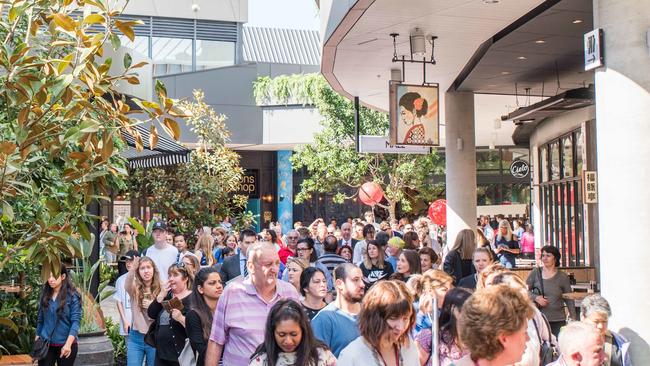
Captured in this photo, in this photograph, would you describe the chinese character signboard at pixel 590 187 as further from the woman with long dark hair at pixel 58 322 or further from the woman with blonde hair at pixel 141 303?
the woman with long dark hair at pixel 58 322

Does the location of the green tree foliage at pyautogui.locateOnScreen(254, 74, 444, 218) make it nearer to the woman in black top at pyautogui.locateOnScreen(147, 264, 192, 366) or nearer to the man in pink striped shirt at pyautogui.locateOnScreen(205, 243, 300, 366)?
the woman in black top at pyautogui.locateOnScreen(147, 264, 192, 366)

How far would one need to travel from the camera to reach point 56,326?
9258 mm

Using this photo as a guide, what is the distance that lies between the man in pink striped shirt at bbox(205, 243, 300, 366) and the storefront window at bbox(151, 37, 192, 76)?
34778 mm

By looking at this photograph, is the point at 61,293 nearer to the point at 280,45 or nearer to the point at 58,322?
the point at 58,322

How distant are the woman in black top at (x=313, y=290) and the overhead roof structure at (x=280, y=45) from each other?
119 feet

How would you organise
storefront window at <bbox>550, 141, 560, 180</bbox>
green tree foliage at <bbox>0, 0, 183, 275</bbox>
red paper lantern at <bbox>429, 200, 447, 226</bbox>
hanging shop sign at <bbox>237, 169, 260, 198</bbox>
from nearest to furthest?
green tree foliage at <bbox>0, 0, 183, 275</bbox> < storefront window at <bbox>550, 141, 560, 180</bbox> < red paper lantern at <bbox>429, 200, 447, 226</bbox> < hanging shop sign at <bbox>237, 169, 260, 198</bbox>

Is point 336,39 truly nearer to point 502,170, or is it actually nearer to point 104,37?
point 104,37

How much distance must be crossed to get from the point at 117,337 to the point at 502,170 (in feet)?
103

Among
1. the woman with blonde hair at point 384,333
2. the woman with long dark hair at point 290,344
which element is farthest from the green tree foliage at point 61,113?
the woman with blonde hair at point 384,333

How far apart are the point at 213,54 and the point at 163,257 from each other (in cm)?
2879

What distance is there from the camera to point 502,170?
4231cm

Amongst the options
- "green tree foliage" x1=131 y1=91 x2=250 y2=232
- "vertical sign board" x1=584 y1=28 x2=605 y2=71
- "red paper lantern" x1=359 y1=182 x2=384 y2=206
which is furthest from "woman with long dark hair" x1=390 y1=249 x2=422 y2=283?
"red paper lantern" x1=359 y1=182 x2=384 y2=206

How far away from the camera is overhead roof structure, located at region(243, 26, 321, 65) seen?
4391cm

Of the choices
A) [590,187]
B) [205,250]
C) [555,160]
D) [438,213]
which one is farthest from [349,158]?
[590,187]
